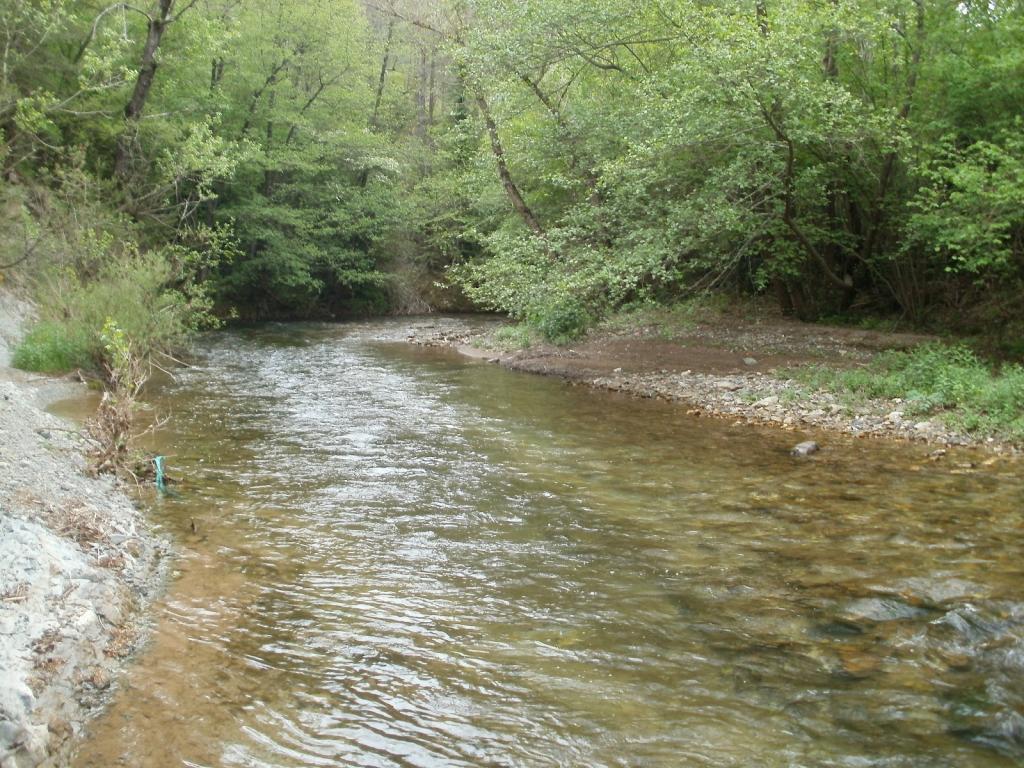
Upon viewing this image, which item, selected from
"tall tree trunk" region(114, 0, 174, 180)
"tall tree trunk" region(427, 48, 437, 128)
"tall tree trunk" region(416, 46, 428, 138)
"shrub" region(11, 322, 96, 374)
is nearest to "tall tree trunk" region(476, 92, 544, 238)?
"tall tree trunk" region(114, 0, 174, 180)

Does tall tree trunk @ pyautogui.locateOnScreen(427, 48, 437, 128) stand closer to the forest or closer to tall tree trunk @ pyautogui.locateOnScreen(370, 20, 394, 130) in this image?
tall tree trunk @ pyautogui.locateOnScreen(370, 20, 394, 130)

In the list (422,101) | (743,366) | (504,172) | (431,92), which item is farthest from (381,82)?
(743,366)

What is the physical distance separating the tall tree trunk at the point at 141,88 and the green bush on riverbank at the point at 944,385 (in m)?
17.0

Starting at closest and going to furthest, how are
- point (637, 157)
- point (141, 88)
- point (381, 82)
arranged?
1. point (637, 157)
2. point (141, 88)
3. point (381, 82)

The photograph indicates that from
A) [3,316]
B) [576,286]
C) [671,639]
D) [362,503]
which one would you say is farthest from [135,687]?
[3,316]

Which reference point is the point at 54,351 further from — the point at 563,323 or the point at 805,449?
the point at 805,449

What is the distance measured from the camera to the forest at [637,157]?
1388 centimetres

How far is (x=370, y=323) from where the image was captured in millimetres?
32594

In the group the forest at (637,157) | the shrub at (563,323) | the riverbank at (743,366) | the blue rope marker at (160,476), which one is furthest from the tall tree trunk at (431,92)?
the blue rope marker at (160,476)

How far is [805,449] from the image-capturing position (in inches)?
432

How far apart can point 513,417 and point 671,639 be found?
810 centimetres

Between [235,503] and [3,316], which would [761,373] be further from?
[3,316]

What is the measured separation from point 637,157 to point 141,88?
44.6 feet

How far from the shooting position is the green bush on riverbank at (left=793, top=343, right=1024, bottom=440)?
11344 mm
